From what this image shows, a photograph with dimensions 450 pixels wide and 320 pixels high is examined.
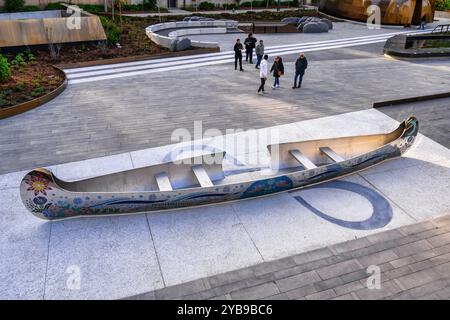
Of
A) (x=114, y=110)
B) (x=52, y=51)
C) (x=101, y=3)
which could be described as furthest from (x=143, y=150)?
(x=101, y=3)

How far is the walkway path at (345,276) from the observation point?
6.01 metres

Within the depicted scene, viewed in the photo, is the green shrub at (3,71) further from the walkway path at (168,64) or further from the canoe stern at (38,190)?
the canoe stern at (38,190)

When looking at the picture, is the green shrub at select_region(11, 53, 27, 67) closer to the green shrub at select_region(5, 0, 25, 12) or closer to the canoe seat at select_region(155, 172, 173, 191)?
the canoe seat at select_region(155, 172, 173, 191)

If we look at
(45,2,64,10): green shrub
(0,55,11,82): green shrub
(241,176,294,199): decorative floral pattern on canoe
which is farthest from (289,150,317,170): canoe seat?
(45,2,64,10): green shrub

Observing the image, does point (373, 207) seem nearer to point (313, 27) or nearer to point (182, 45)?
point (182, 45)

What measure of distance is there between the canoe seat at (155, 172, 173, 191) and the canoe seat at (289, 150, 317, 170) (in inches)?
128

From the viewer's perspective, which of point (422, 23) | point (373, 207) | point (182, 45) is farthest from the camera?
point (422, 23)

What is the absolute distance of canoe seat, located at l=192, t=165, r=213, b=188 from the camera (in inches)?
325

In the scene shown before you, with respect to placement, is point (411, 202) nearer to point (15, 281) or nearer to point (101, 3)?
point (15, 281)

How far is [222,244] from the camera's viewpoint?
23.5 ft

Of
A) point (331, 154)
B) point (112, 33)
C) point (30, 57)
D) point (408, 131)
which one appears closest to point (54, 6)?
point (112, 33)

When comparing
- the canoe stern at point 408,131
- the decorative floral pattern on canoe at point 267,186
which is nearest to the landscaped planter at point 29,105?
the decorative floral pattern on canoe at point 267,186

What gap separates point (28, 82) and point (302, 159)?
12943mm

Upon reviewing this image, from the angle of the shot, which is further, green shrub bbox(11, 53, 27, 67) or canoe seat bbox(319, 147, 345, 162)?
green shrub bbox(11, 53, 27, 67)
